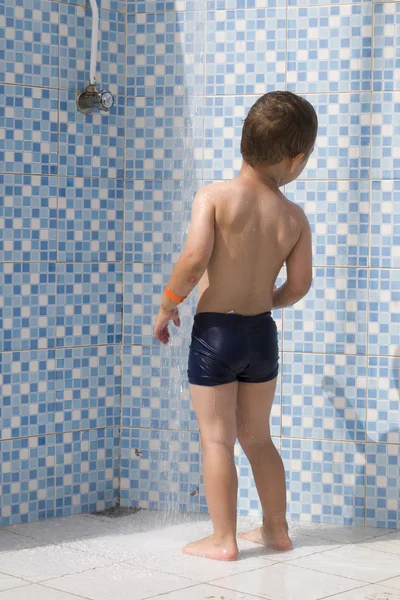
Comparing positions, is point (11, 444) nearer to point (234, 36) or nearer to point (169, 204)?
point (169, 204)

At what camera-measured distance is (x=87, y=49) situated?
3.68 m

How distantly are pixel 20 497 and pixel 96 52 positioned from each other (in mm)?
1565

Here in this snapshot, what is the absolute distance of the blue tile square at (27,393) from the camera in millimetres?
3479

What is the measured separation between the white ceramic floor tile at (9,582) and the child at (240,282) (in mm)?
560

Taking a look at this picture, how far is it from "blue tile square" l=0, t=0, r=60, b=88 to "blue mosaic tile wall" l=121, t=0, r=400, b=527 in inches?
14.3

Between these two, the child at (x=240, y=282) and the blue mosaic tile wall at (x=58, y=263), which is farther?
the blue mosaic tile wall at (x=58, y=263)

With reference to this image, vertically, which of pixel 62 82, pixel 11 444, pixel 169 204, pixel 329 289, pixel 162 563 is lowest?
pixel 162 563

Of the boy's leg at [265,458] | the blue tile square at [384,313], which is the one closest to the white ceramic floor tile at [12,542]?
the boy's leg at [265,458]

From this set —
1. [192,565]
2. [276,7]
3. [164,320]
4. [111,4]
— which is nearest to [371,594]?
[192,565]

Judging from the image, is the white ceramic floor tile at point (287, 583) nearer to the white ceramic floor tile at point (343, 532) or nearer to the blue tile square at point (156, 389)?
the white ceramic floor tile at point (343, 532)

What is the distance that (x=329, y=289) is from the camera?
360cm

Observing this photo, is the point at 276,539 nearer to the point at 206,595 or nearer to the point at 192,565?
the point at 192,565

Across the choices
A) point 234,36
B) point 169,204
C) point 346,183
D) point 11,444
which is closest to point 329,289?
point 346,183

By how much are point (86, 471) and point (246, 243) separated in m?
1.17
